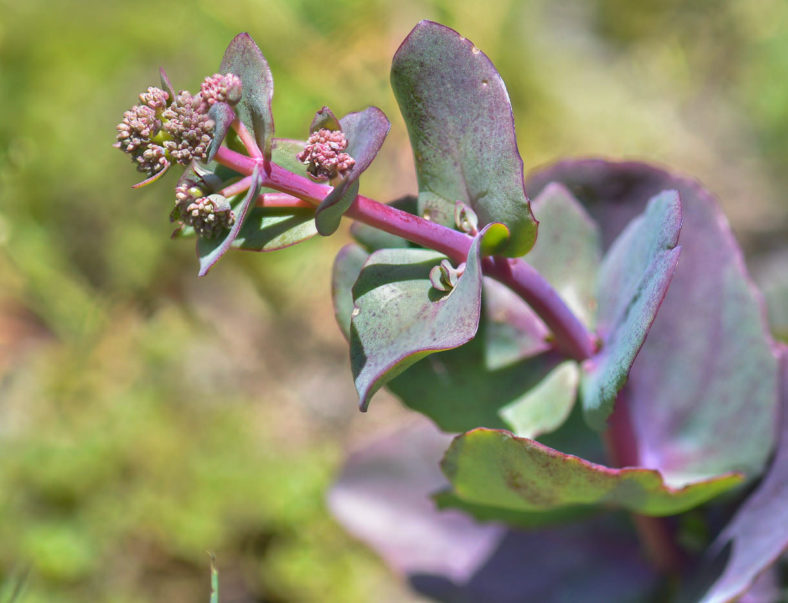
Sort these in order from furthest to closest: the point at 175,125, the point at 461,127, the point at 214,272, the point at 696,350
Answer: the point at 214,272
the point at 696,350
the point at 461,127
the point at 175,125

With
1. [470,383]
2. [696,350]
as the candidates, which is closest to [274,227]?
[470,383]

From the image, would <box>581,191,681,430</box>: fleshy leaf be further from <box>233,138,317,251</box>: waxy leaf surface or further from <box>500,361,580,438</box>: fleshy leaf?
<box>233,138,317,251</box>: waxy leaf surface

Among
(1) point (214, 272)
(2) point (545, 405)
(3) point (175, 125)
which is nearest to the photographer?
(3) point (175, 125)

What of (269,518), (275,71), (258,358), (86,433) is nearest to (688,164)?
(275,71)

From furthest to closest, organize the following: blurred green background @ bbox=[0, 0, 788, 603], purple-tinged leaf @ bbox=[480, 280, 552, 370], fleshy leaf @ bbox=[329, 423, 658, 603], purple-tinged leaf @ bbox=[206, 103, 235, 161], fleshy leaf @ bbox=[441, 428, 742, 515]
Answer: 1. blurred green background @ bbox=[0, 0, 788, 603]
2. fleshy leaf @ bbox=[329, 423, 658, 603]
3. purple-tinged leaf @ bbox=[480, 280, 552, 370]
4. fleshy leaf @ bbox=[441, 428, 742, 515]
5. purple-tinged leaf @ bbox=[206, 103, 235, 161]

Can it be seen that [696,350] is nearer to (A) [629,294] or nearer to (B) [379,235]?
(A) [629,294]

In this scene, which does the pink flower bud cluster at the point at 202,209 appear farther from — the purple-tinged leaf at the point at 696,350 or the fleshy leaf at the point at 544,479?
the purple-tinged leaf at the point at 696,350

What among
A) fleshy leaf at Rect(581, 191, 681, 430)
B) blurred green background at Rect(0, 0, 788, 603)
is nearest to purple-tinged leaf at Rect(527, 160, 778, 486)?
fleshy leaf at Rect(581, 191, 681, 430)

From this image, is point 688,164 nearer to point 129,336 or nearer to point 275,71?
point 275,71
